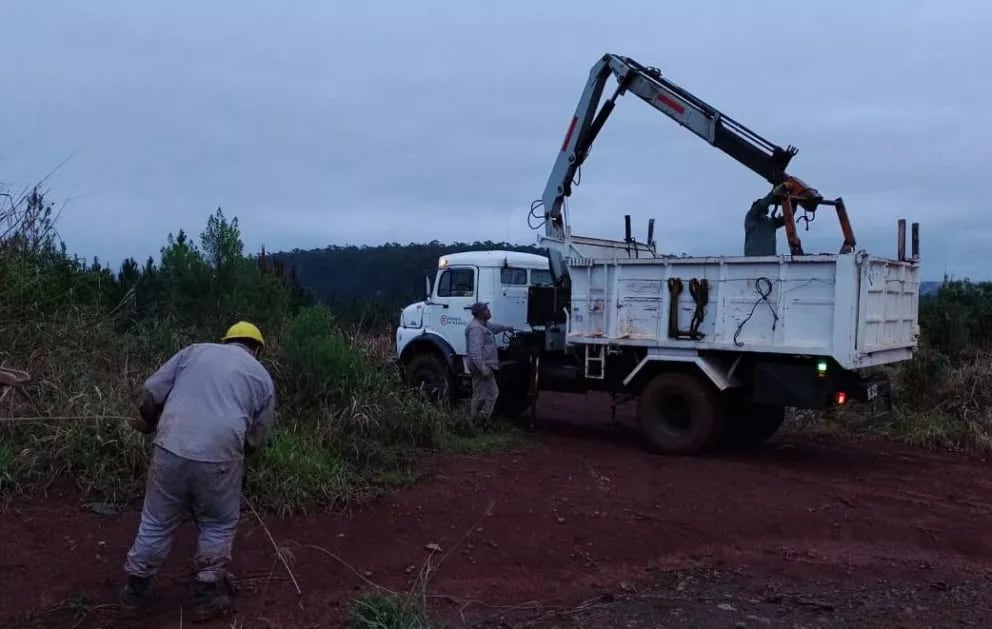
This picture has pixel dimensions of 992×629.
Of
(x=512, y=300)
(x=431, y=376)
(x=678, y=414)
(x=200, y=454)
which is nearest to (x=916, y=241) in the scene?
(x=678, y=414)

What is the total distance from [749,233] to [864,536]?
179 inches

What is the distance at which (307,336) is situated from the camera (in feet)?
31.4

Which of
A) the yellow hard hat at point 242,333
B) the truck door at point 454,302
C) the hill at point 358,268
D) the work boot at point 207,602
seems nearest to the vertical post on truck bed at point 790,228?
the truck door at point 454,302

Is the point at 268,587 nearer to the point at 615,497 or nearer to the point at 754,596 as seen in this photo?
the point at 754,596

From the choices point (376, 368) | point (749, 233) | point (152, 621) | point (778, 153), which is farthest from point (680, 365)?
point (152, 621)

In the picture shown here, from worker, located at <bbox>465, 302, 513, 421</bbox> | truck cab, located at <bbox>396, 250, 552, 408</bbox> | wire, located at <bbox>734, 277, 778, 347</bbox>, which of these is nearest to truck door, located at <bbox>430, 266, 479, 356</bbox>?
truck cab, located at <bbox>396, 250, 552, 408</bbox>

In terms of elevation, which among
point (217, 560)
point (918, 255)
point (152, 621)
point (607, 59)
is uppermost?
point (607, 59)

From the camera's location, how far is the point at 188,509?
17.7ft

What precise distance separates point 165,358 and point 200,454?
4.58 metres

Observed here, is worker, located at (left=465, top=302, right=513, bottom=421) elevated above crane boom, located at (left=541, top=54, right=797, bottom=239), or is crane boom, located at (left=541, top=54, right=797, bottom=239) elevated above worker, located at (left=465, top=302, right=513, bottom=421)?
crane boom, located at (left=541, top=54, right=797, bottom=239)

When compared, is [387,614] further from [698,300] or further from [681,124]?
[681,124]

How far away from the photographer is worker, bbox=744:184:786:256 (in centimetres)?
1098

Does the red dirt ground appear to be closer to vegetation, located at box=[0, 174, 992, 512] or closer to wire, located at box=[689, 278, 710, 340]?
vegetation, located at box=[0, 174, 992, 512]

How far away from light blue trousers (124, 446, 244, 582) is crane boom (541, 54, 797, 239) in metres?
7.71
